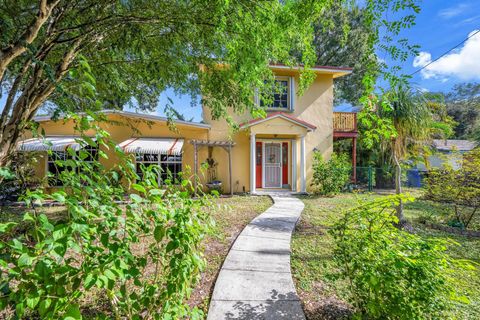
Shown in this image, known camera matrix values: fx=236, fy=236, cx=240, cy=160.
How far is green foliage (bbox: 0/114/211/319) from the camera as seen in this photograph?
1.41 meters

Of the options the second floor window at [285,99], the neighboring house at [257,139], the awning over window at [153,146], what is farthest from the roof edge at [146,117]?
the second floor window at [285,99]

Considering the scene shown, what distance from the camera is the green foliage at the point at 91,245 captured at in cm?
141

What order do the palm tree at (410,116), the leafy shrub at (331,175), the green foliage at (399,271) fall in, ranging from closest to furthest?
the green foliage at (399,271)
the palm tree at (410,116)
the leafy shrub at (331,175)

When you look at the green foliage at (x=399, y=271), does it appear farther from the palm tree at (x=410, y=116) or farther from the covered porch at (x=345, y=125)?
the covered porch at (x=345, y=125)

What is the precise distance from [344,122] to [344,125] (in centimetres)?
22

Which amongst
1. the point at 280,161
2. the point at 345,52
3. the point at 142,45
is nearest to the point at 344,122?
the point at 280,161

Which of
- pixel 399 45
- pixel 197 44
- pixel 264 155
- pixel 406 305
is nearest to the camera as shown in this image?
pixel 406 305

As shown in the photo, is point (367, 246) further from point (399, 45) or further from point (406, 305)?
point (399, 45)

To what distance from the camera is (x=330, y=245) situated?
574 centimetres

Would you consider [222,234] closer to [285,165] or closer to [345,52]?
[285,165]

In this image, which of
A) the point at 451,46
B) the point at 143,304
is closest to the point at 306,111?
the point at 451,46

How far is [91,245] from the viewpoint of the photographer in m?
1.78

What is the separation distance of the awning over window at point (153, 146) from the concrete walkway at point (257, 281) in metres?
6.38

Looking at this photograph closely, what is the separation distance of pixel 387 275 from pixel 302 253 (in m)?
3.15
